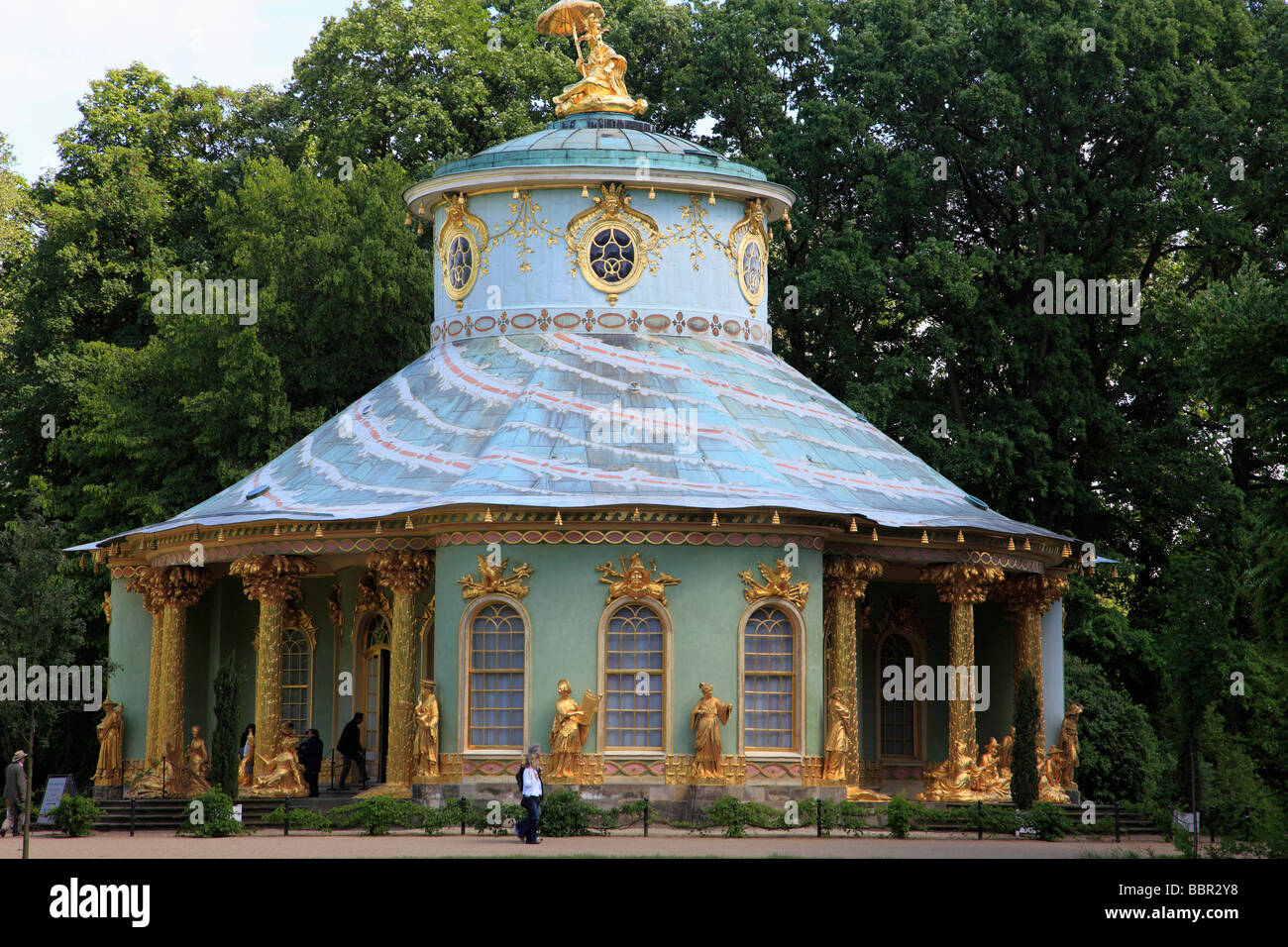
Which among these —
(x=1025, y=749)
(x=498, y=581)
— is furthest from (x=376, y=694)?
(x=1025, y=749)

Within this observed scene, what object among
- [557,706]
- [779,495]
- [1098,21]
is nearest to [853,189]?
[1098,21]

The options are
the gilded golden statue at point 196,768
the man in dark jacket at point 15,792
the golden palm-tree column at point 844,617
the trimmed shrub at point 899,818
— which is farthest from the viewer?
the gilded golden statue at point 196,768

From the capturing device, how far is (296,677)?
121ft

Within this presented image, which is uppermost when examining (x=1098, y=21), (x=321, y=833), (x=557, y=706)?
(x=1098, y=21)

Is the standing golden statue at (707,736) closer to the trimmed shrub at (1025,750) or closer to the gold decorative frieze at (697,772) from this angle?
the gold decorative frieze at (697,772)

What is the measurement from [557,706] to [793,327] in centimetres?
2054

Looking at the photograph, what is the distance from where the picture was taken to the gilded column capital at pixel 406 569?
107 ft

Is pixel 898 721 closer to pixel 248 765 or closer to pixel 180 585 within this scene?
pixel 248 765

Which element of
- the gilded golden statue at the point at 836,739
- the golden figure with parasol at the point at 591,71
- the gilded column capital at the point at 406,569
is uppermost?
the golden figure with parasol at the point at 591,71

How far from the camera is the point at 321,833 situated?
95.6ft

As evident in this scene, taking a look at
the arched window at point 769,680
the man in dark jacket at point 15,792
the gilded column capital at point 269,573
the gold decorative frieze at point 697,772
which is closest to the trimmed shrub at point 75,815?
the man in dark jacket at point 15,792

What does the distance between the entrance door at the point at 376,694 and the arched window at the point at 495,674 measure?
4879 millimetres

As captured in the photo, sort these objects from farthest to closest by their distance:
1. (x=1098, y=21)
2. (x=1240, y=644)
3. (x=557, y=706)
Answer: (x=1098, y=21)
(x=1240, y=644)
(x=557, y=706)

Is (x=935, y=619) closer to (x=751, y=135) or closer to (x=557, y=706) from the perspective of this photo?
(x=557, y=706)
